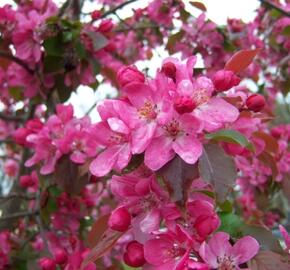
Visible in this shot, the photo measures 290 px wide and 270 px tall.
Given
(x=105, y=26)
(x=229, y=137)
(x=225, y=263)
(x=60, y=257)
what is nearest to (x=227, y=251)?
(x=225, y=263)

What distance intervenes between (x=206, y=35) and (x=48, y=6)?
794 millimetres

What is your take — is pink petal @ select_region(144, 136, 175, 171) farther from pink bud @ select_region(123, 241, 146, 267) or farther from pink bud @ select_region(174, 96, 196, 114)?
pink bud @ select_region(123, 241, 146, 267)

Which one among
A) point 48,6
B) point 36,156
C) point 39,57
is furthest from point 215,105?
point 48,6

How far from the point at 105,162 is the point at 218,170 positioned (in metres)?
0.25

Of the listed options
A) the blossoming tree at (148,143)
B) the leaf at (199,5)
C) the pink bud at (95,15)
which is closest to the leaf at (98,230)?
the blossoming tree at (148,143)

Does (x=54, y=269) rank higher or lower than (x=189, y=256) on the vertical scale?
lower

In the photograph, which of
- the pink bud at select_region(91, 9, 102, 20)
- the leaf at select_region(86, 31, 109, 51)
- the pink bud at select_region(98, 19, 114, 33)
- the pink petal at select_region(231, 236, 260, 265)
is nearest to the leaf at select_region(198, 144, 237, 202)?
the pink petal at select_region(231, 236, 260, 265)

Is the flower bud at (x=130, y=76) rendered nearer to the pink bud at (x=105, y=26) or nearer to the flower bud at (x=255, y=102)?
the flower bud at (x=255, y=102)

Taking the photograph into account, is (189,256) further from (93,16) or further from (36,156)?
(93,16)

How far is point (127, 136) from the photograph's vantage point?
3.34ft

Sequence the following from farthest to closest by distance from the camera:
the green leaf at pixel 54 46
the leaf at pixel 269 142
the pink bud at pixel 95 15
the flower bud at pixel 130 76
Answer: the pink bud at pixel 95 15
the green leaf at pixel 54 46
the leaf at pixel 269 142
the flower bud at pixel 130 76

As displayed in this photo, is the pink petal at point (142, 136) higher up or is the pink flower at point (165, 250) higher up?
the pink petal at point (142, 136)

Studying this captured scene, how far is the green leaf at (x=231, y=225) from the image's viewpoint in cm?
111

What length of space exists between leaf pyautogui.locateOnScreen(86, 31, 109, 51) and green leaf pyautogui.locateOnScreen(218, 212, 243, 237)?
0.94m
